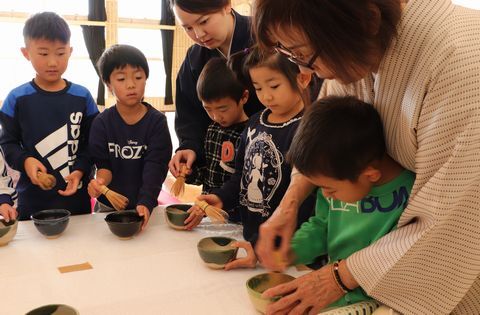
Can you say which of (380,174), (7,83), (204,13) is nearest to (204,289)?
(380,174)

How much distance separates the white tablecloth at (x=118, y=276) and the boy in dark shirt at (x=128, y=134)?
0.32 m

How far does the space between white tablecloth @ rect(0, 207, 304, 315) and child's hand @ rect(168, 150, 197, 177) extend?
290mm

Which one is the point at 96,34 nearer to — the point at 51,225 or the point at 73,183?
the point at 73,183

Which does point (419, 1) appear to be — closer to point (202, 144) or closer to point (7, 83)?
point (202, 144)

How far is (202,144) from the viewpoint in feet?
5.98

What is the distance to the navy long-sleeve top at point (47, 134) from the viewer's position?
5.91 feet

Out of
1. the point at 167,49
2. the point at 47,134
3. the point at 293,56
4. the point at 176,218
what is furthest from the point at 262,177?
the point at 167,49

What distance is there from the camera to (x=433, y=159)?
81 centimetres

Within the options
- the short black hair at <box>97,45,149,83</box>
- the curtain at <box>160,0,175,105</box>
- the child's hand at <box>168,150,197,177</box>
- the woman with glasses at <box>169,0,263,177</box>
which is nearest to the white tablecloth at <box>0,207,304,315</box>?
the child's hand at <box>168,150,197,177</box>

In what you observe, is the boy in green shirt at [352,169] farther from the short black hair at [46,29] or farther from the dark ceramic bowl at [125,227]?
the short black hair at [46,29]

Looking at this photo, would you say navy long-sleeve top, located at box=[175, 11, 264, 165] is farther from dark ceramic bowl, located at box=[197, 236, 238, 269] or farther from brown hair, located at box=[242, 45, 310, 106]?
dark ceramic bowl, located at box=[197, 236, 238, 269]

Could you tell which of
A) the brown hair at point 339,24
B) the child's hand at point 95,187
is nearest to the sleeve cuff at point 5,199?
the child's hand at point 95,187

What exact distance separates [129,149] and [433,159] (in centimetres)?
119

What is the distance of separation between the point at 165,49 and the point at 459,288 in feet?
22.8
